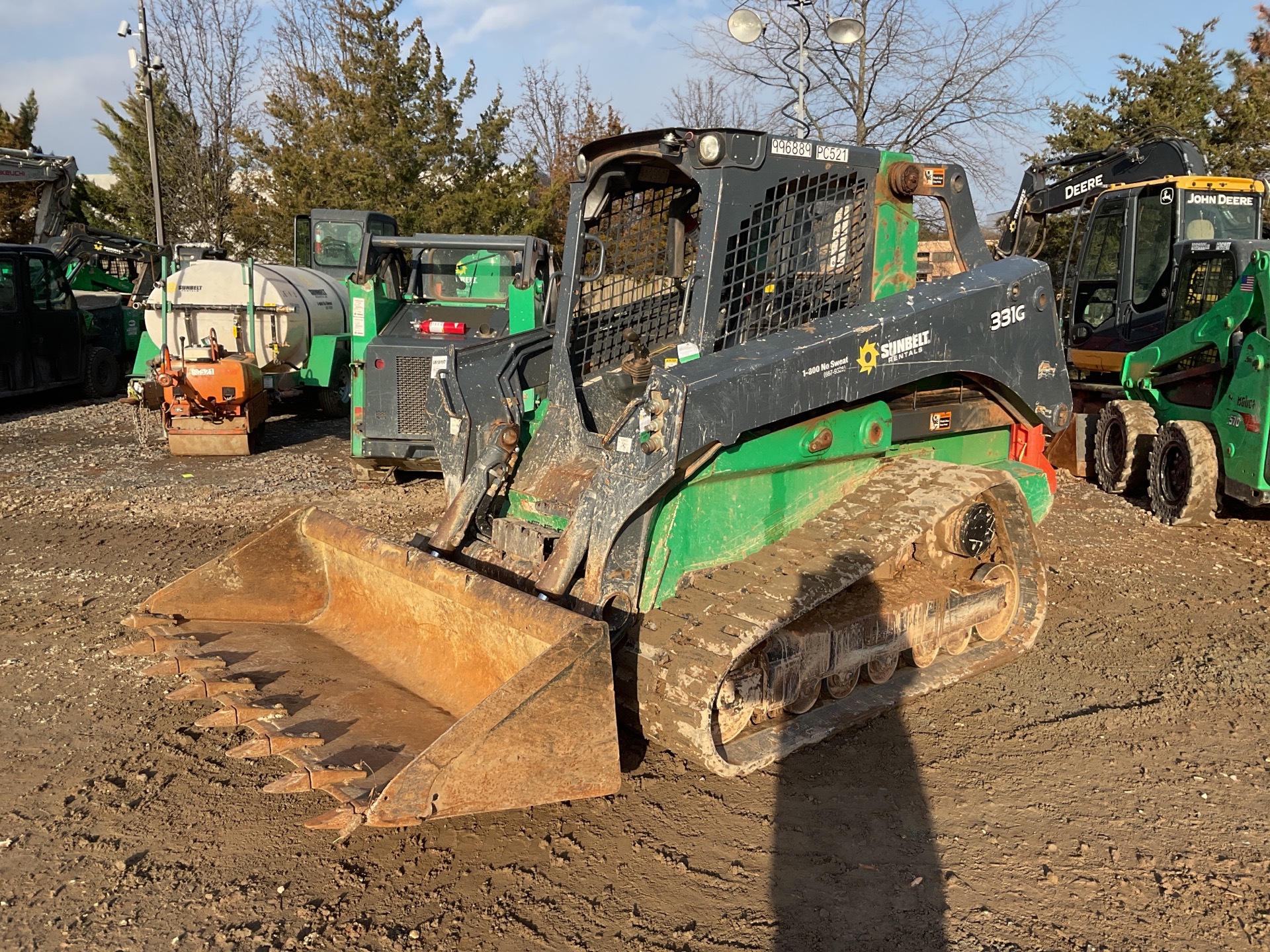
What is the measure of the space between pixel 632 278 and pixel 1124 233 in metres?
7.97

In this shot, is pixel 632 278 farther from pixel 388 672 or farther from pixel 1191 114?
pixel 1191 114

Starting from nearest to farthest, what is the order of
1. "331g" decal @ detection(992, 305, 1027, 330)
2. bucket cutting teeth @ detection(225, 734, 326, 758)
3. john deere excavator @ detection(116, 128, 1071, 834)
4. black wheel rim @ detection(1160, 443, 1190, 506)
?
bucket cutting teeth @ detection(225, 734, 326, 758) < john deere excavator @ detection(116, 128, 1071, 834) < "331g" decal @ detection(992, 305, 1027, 330) < black wheel rim @ detection(1160, 443, 1190, 506)

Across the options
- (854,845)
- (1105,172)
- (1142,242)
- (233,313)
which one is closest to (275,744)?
(854,845)

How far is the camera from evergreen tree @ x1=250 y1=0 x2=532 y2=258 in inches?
792

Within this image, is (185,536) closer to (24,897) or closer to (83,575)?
(83,575)

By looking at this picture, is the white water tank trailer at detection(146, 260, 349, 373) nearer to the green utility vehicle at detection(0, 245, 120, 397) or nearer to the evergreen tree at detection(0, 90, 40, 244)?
the green utility vehicle at detection(0, 245, 120, 397)

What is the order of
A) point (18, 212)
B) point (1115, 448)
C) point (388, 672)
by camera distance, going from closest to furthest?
point (388, 672)
point (1115, 448)
point (18, 212)

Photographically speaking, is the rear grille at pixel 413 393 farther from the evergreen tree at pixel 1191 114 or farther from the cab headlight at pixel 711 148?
the evergreen tree at pixel 1191 114

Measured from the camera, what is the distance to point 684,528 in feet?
13.0

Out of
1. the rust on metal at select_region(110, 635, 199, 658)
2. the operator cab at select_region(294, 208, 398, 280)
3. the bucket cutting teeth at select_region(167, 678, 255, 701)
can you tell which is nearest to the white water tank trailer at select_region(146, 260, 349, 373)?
the operator cab at select_region(294, 208, 398, 280)

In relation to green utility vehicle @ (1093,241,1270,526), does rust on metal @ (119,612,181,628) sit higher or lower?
lower

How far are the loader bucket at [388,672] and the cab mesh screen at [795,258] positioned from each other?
59.2 inches

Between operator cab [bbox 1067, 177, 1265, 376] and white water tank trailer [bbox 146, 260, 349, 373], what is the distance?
9214mm

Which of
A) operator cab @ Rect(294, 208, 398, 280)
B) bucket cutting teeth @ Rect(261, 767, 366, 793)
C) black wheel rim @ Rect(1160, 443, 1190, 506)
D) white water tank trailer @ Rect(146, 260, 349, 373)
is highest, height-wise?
operator cab @ Rect(294, 208, 398, 280)
